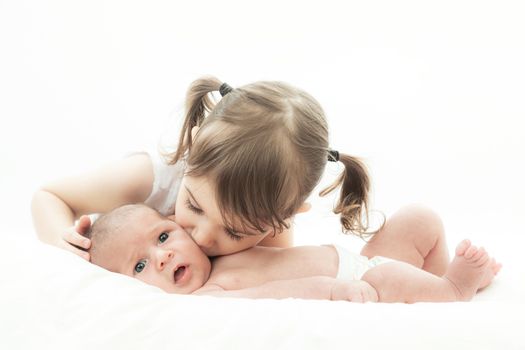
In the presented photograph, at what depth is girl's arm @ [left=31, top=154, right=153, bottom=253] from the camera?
Answer: 152 cm

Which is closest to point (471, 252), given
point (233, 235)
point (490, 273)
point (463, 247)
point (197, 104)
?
point (463, 247)

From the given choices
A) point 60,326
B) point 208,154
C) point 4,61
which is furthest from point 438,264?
point 4,61

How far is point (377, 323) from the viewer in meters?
0.90

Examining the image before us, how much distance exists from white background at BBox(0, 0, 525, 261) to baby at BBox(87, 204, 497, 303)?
1131 millimetres

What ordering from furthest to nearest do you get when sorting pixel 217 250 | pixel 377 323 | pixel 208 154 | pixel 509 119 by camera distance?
pixel 509 119, pixel 217 250, pixel 208 154, pixel 377 323

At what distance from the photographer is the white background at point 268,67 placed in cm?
248

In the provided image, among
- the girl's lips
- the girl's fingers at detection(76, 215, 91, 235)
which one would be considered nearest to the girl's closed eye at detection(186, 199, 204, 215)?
the girl's lips

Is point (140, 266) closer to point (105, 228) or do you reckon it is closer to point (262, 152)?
point (105, 228)

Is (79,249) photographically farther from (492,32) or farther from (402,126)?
(492,32)

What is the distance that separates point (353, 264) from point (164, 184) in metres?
0.55

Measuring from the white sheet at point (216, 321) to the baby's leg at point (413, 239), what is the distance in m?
0.54

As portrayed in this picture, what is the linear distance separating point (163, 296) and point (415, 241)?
0.73 metres

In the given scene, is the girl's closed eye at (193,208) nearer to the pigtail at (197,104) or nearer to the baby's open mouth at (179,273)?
the baby's open mouth at (179,273)

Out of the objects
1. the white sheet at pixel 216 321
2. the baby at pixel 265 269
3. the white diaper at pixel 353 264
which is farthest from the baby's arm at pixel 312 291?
the white sheet at pixel 216 321
